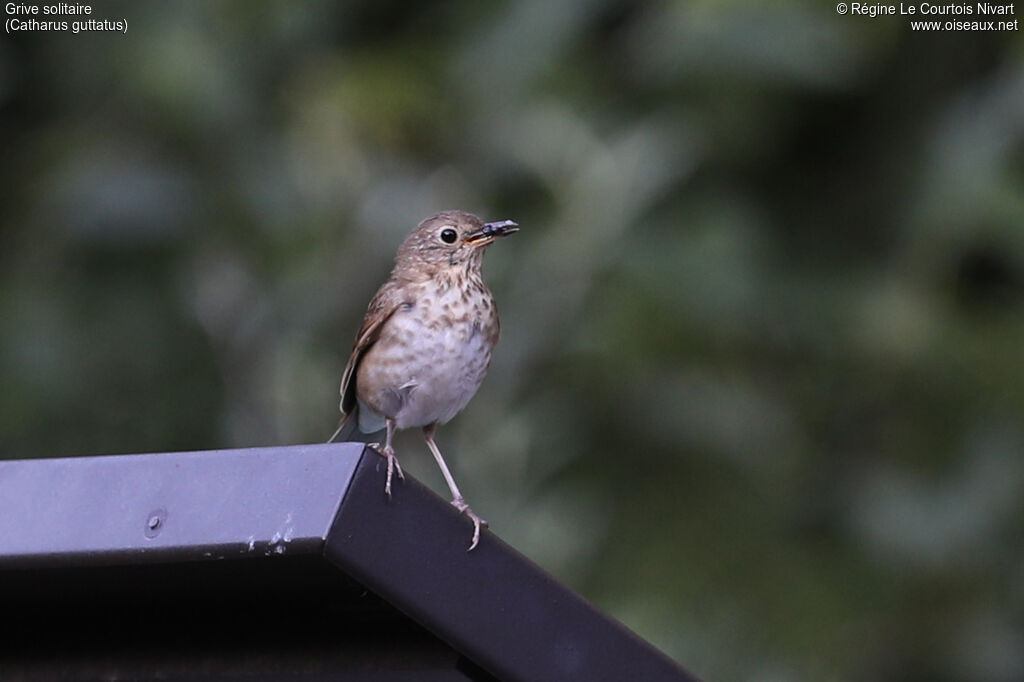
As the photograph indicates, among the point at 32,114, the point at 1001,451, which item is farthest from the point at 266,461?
the point at 32,114

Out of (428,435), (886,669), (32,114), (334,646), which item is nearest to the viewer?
(334,646)

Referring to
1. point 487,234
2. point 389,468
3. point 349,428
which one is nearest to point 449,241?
point 487,234

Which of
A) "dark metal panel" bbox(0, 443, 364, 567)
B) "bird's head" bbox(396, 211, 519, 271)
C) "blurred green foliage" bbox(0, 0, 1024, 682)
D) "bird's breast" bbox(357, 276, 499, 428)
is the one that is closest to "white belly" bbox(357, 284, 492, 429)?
"bird's breast" bbox(357, 276, 499, 428)

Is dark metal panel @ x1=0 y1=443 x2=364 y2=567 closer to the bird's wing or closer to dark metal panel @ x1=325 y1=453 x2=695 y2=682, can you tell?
dark metal panel @ x1=325 y1=453 x2=695 y2=682

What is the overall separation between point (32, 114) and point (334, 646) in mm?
4927

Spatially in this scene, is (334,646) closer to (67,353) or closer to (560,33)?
(560,33)

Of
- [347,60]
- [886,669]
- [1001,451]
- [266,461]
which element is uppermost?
[347,60]

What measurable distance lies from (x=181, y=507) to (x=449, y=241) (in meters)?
1.93

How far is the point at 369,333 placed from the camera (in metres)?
4.13

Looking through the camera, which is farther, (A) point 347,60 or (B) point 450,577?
(A) point 347,60

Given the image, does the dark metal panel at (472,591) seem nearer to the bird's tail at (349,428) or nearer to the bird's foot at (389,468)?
the bird's foot at (389,468)

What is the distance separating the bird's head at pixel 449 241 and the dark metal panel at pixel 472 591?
70.2 inches

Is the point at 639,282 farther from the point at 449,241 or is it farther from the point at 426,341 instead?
the point at 426,341

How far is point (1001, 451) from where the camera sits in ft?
19.1
